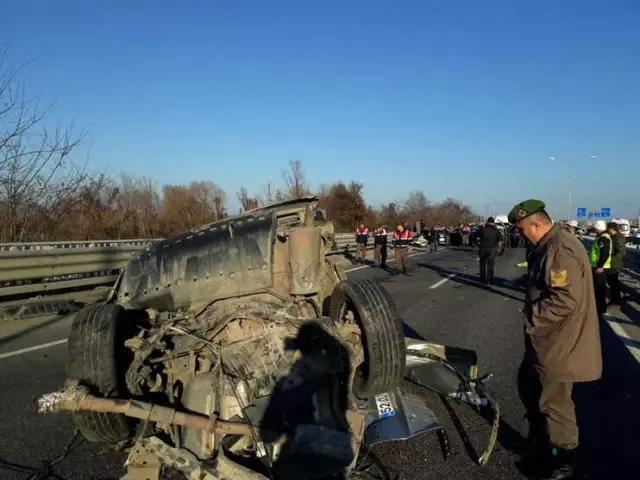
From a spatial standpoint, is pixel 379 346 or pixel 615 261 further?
pixel 615 261

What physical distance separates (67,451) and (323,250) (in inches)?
93.1

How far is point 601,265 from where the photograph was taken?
10055 mm

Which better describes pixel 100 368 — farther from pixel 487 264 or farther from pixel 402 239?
pixel 402 239

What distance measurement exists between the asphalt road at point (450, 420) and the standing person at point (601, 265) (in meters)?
1.82

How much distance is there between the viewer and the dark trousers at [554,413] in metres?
3.41

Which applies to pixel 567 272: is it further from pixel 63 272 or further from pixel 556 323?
pixel 63 272

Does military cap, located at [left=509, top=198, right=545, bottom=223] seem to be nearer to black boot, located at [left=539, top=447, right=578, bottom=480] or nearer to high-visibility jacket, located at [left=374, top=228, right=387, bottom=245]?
black boot, located at [left=539, top=447, right=578, bottom=480]

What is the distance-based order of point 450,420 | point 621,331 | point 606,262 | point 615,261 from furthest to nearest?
point 615,261 < point 606,262 < point 621,331 < point 450,420

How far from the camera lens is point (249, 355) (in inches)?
141

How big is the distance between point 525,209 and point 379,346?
4.66 feet

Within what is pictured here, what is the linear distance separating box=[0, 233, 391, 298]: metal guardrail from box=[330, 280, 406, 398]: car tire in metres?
4.43

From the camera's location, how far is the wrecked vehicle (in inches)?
122

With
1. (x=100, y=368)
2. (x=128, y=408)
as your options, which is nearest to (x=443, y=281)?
(x=100, y=368)

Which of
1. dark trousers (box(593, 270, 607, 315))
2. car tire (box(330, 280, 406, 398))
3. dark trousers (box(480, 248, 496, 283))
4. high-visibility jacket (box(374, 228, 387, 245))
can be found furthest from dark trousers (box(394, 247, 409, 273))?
car tire (box(330, 280, 406, 398))
